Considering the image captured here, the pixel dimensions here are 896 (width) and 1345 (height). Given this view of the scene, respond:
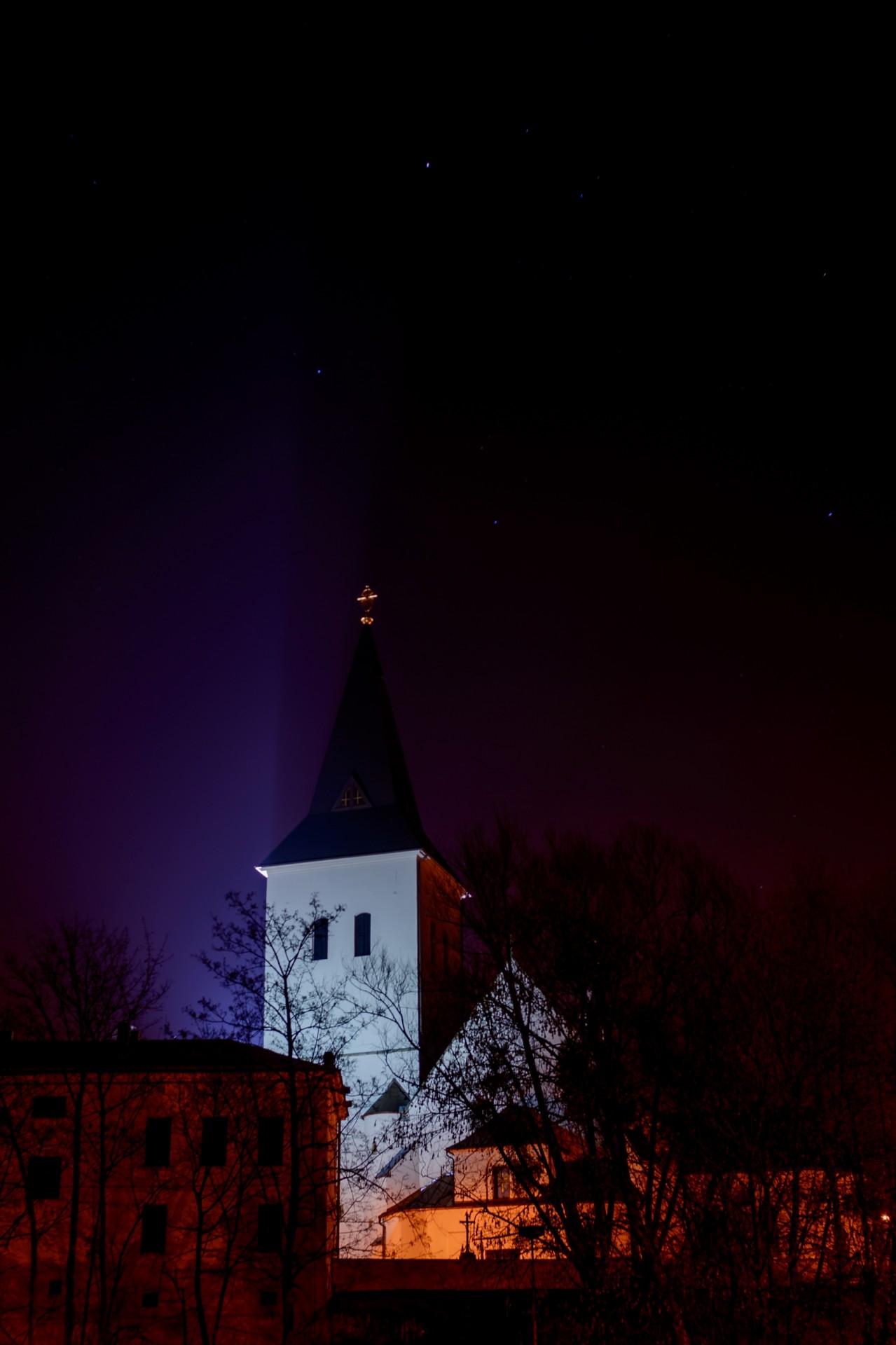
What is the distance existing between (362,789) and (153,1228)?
22405 millimetres

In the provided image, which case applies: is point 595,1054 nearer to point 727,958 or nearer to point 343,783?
point 727,958

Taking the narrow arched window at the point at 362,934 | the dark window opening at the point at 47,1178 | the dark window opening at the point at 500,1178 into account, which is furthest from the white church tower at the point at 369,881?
the dark window opening at the point at 500,1178

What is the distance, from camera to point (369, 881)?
47156 millimetres

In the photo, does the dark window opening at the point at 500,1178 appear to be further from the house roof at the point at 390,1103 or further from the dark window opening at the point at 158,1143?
the house roof at the point at 390,1103

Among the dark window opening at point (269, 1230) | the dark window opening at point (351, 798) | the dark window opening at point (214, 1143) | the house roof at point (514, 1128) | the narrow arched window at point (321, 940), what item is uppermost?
the dark window opening at point (351, 798)

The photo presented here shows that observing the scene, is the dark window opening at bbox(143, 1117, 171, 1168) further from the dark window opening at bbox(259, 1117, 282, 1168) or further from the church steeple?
the church steeple

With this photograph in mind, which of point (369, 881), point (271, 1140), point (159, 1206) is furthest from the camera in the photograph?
point (369, 881)

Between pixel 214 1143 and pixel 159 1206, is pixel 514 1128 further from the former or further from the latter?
pixel 159 1206

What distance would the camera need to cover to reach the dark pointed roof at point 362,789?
48.0 metres

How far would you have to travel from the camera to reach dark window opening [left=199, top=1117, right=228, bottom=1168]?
31297 mm

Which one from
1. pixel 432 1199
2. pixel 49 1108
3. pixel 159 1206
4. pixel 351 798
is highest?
pixel 351 798

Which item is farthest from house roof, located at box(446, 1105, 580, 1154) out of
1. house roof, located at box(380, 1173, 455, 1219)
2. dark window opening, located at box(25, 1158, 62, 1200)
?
dark window opening, located at box(25, 1158, 62, 1200)

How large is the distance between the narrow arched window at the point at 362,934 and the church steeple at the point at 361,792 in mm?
2580

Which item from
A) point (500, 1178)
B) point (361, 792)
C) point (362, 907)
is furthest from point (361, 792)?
point (500, 1178)
